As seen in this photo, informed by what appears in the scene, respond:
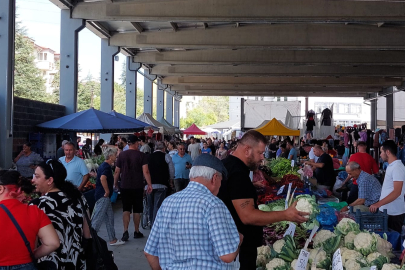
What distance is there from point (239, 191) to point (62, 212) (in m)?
1.49

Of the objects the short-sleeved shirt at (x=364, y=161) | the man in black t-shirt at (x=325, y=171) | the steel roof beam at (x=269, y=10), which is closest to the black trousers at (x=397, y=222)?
the short-sleeved shirt at (x=364, y=161)

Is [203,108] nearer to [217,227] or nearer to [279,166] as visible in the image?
[279,166]

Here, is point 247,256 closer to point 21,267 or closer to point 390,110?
point 21,267

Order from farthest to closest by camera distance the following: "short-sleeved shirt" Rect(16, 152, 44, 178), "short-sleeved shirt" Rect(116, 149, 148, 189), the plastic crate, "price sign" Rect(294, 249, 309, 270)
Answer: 1. "short-sleeved shirt" Rect(16, 152, 44, 178)
2. "short-sleeved shirt" Rect(116, 149, 148, 189)
3. the plastic crate
4. "price sign" Rect(294, 249, 309, 270)

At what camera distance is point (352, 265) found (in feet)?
13.0

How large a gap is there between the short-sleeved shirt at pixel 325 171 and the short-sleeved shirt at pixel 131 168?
4467 mm

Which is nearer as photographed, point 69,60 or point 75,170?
point 75,170

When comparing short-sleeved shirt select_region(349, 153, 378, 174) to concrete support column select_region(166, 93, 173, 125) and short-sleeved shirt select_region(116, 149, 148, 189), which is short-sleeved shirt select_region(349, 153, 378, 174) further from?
concrete support column select_region(166, 93, 173, 125)

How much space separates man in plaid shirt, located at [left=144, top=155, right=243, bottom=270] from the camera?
108 inches

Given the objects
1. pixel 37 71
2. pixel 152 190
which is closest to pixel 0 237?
pixel 152 190

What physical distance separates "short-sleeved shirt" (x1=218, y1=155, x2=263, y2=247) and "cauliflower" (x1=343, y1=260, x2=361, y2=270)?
79 centimetres

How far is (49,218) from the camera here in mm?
3938

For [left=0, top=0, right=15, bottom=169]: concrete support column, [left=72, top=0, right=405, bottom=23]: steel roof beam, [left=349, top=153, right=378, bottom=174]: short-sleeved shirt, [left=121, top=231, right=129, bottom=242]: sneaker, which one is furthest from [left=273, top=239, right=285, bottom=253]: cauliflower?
[left=72, top=0, right=405, bottom=23]: steel roof beam

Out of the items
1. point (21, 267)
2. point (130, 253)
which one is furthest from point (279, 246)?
point (130, 253)
